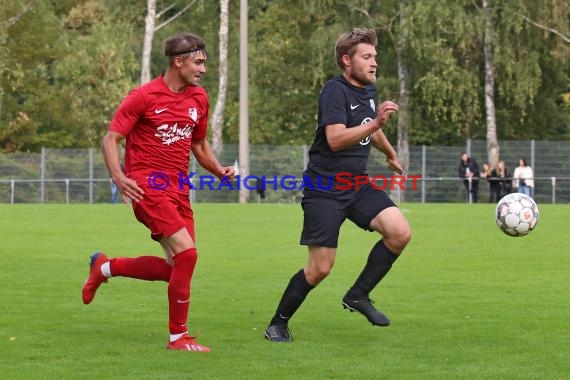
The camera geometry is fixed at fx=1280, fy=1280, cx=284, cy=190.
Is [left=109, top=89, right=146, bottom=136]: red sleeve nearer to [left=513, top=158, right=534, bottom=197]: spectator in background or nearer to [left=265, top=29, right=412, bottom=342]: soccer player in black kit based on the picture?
[left=265, top=29, right=412, bottom=342]: soccer player in black kit

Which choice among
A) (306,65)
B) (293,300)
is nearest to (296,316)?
(293,300)

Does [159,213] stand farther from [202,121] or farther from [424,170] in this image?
[424,170]

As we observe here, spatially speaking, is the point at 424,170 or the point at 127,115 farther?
the point at 424,170

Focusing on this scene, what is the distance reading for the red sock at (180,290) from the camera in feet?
26.3

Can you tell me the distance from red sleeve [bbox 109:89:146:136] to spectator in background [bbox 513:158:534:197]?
3216 cm

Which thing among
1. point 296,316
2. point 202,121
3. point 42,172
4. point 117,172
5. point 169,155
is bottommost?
point 296,316

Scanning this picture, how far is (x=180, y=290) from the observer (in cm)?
807

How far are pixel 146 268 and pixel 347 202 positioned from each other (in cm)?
142

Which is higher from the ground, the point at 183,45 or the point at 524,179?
the point at 183,45

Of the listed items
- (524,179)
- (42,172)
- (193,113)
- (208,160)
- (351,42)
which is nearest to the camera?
(193,113)

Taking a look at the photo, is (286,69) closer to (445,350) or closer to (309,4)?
(309,4)

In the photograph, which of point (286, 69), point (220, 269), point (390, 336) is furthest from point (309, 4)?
point (390, 336)

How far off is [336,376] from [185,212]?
1.88 metres

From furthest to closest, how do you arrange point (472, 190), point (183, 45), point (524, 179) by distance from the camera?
point (472, 190)
point (524, 179)
point (183, 45)
